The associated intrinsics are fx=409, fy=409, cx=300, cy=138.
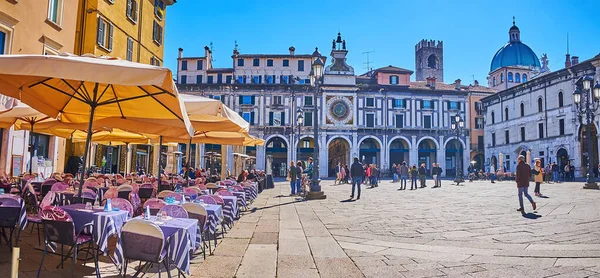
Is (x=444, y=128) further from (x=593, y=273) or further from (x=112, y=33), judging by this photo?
(x=593, y=273)

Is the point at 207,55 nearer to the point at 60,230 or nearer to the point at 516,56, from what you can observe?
the point at 60,230

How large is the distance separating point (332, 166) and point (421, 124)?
1139 cm

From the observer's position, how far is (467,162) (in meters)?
46.7

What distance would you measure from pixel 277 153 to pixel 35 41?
104 ft

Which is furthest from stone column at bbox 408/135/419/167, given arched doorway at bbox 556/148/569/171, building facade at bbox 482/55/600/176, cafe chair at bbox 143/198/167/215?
cafe chair at bbox 143/198/167/215

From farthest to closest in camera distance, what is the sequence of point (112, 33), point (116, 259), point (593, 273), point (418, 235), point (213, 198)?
point (112, 33)
point (418, 235)
point (213, 198)
point (593, 273)
point (116, 259)

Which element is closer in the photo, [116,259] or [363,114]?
[116,259]

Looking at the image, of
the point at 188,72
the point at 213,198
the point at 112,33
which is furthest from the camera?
the point at 188,72

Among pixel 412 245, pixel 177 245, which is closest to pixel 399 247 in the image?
pixel 412 245

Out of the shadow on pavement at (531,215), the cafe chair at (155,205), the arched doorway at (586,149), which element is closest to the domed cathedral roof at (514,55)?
the arched doorway at (586,149)

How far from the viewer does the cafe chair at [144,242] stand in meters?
4.00

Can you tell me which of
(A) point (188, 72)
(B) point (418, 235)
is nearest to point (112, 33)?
(B) point (418, 235)

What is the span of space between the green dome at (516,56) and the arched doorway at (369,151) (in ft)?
97.3

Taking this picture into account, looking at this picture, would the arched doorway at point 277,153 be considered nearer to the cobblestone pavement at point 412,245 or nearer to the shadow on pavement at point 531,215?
the cobblestone pavement at point 412,245
